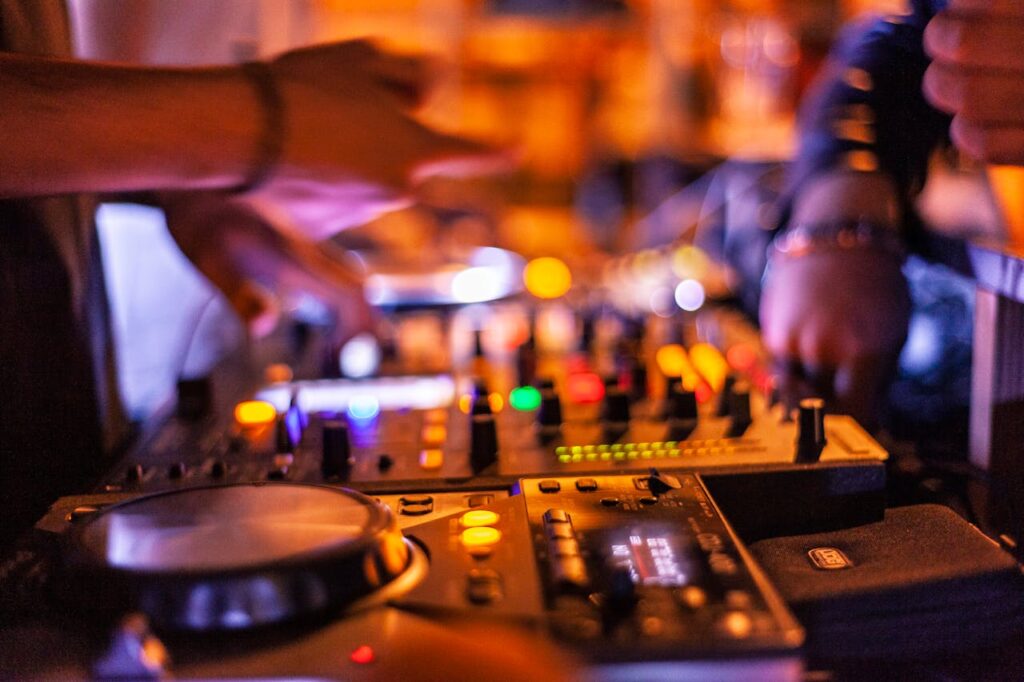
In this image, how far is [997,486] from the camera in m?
0.69

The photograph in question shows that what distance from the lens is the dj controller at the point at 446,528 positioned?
0.40 meters

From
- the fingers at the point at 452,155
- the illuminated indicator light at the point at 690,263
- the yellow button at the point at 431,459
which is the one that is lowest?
the yellow button at the point at 431,459

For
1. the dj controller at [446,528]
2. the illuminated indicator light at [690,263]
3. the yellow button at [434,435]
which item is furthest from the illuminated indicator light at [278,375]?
the illuminated indicator light at [690,263]

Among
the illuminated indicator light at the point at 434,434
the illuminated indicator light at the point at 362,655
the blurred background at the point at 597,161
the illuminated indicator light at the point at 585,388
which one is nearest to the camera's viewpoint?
the illuminated indicator light at the point at 362,655

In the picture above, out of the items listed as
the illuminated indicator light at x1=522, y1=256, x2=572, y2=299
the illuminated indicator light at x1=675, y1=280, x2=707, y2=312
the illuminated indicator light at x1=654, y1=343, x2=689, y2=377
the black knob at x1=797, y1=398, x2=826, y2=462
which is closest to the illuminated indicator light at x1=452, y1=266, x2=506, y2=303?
the illuminated indicator light at x1=522, y1=256, x2=572, y2=299

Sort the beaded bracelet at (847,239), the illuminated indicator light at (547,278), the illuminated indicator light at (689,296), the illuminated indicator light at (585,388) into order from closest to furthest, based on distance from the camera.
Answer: the illuminated indicator light at (585,388)
the beaded bracelet at (847,239)
the illuminated indicator light at (689,296)
the illuminated indicator light at (547,278)

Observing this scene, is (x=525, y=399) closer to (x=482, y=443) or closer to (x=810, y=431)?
(x=482, y=443)

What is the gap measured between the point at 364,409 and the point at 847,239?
544mm

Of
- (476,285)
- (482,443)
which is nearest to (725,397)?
(482,443)

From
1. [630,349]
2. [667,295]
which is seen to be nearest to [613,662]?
[630,349]

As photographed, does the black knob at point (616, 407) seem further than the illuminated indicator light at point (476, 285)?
No

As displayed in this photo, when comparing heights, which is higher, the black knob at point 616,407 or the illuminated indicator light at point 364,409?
the black knob at point 616,407

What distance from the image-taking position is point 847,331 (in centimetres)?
89

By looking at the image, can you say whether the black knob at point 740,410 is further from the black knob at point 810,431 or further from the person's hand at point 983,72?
the person's hand at point 983,72
